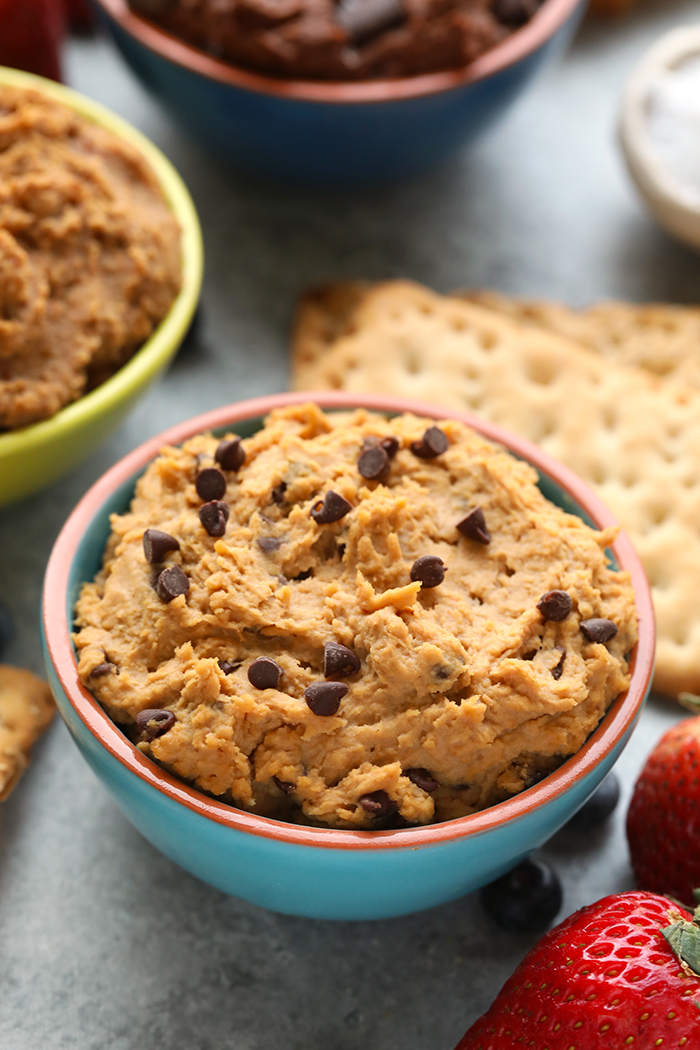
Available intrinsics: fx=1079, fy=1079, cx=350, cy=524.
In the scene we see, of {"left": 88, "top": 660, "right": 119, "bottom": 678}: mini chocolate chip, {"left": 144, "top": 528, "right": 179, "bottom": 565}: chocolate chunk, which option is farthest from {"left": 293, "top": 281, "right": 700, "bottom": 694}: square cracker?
{"left": 88, "top": 660, "right": 119, "bottom": 678}: mini chocolate chip

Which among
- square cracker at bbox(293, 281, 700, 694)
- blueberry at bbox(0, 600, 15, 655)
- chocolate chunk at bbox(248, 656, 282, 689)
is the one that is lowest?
blueberry at bbox(0, 600, 15, 655)

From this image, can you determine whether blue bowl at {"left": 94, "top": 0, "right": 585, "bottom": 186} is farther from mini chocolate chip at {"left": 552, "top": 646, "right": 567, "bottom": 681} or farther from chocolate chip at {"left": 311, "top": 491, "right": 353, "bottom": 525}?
mini chocolate chip at {"left": 552, "top": 646, "right": 567, "bottom": 681}

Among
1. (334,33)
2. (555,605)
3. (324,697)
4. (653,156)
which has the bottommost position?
(324,697)

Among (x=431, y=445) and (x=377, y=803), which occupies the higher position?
(x=431, y=445)

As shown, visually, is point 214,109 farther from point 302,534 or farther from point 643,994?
point 643,994

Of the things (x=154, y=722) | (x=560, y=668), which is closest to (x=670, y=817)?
(x=560, y=668)

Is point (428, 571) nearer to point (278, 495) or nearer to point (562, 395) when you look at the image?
point (278, 495)

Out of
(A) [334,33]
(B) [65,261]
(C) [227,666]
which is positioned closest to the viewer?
(C) [227,666]

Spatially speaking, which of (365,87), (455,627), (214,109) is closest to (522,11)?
(365,87)
